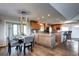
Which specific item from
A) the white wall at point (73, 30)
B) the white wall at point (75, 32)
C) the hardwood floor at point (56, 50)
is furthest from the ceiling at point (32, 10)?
the hardwood floor at point (56, 50)

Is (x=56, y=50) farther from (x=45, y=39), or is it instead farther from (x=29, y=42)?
(x=29, y=42)

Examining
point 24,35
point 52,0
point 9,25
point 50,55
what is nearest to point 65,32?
point 50,55

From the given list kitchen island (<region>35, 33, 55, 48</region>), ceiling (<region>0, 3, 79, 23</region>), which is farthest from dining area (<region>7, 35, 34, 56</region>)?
ceiling (<region>0, 3, 79, 23</region>)

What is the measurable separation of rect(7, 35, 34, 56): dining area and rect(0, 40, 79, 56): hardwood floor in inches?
1.1

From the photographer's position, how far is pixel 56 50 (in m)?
2.28

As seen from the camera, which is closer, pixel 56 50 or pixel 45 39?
pixel 56 50

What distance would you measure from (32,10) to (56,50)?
97 centimetres

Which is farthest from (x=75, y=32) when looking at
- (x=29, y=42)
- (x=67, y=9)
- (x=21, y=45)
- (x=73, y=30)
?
(x=21, y=45)

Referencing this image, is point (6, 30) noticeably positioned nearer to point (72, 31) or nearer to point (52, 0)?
point (52, 0)

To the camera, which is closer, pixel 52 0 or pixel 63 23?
pixel 52 0

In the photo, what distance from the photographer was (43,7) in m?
→ 2.19

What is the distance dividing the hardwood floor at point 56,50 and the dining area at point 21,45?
29mm

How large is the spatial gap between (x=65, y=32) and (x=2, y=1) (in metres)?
1.45

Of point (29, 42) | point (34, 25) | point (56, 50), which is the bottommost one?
point (56, 50)
